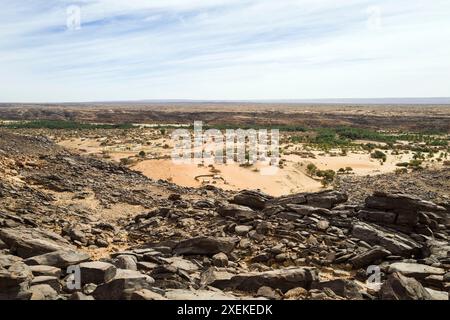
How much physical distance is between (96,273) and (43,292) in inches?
61.4

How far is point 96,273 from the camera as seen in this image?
10961 millimetres

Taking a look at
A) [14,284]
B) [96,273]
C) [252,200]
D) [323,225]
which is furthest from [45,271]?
[252,200]

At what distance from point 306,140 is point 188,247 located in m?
55.5

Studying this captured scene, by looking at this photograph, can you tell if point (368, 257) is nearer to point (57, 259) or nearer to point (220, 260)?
point (220, 260)

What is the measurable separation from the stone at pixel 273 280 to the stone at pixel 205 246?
11.0 ft

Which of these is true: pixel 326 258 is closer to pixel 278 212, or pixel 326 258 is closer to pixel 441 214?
pixel 278 212

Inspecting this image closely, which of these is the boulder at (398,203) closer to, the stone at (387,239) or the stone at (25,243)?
the stone at (387,239)

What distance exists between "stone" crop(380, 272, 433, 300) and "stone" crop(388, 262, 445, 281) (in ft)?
6.48

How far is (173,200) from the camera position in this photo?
25.9m

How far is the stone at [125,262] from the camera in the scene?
12531 mm

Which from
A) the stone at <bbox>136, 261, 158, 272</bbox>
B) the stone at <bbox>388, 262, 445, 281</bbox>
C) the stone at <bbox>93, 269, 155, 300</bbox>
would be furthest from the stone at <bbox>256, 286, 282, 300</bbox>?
the stone at <bbox>388, 262, 445, 281</bbox>

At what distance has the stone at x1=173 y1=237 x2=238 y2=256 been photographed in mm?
15094

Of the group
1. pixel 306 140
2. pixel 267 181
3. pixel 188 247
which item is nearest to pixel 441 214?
pixel 188 247
